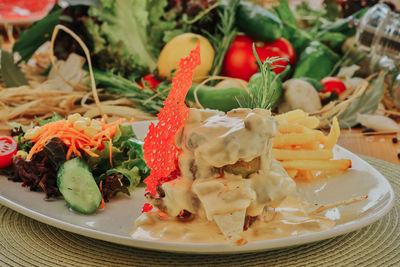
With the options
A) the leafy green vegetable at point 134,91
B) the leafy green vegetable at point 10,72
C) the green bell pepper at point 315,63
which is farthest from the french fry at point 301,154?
the leafy green vegetable at point 10,72

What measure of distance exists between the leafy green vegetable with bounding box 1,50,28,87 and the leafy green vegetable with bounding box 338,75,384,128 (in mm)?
2273

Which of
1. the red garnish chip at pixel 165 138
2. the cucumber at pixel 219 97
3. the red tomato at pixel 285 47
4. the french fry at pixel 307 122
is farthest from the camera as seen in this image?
the red tomato at pixel 285 47

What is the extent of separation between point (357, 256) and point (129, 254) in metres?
0.65

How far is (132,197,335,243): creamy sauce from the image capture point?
1269 mm

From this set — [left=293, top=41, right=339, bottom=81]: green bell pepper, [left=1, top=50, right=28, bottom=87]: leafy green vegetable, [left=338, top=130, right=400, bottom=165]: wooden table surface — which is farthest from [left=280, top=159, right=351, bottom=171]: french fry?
[left=1, top=50, right=28, bottom=87]: leafy green vegetable

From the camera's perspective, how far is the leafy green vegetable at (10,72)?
334 cm

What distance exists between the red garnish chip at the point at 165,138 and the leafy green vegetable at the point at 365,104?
1722mm

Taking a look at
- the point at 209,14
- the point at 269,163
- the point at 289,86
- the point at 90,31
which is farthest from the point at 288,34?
the point at 269,163

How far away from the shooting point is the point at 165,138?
1.40m

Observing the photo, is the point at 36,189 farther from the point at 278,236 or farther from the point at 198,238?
the point at 278,236

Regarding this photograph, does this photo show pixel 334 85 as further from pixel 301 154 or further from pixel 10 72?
pixel 10 72

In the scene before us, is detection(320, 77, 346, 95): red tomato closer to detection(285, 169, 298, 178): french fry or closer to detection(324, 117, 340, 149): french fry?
detection(324, 117, 340, 149): french fry

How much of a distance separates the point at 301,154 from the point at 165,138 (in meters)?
0.63

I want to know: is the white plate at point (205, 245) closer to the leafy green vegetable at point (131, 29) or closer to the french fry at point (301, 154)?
the french fry at point (301, 154)
